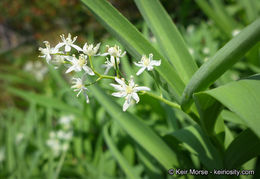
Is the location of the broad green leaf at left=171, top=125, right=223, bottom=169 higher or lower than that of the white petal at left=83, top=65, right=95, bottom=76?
lower

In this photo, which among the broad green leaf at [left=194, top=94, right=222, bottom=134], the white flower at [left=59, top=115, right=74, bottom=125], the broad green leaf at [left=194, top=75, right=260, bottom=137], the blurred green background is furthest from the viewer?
the white flower at [left=59, top=115, right=74, bottom=125]

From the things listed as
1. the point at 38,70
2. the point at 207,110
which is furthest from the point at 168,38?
the point at 38,70

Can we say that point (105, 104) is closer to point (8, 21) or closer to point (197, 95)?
point (197, 95)

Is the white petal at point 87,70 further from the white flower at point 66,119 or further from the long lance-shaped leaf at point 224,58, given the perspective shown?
the white flower at point 66,119

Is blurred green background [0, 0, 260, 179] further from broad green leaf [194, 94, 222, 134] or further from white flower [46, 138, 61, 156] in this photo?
broad green leaf [194, 94, 222, 134]

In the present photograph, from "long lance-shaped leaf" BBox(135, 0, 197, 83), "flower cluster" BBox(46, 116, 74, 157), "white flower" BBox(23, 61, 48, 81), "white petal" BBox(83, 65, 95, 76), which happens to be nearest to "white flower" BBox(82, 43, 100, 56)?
"white petal" BBox(83, 65, 95, 76)

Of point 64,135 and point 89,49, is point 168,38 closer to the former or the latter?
point 89,49
